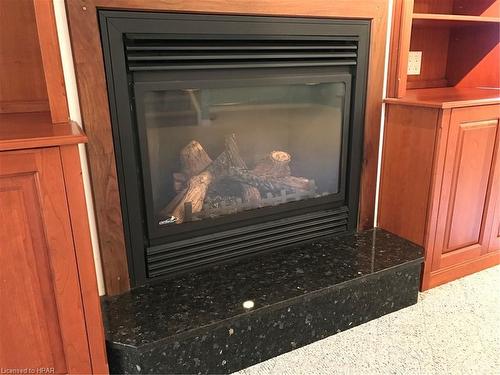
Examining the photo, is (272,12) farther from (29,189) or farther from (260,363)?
(260,363)

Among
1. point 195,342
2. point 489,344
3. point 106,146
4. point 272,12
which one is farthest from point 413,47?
point 195,342

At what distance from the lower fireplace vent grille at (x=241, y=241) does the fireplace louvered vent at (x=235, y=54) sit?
646mm

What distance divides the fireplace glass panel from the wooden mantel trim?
15 centimetres

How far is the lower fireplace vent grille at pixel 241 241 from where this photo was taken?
1.55 m

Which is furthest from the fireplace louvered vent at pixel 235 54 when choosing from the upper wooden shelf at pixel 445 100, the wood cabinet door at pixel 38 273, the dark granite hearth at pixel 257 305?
the dark granite hearth at pixel 257 305

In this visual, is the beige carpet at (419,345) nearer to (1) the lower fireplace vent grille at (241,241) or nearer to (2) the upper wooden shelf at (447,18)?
(1) the lower fireplace vent grille at (241,241)

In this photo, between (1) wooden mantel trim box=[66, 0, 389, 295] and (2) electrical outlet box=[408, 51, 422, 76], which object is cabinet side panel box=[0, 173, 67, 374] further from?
(2) electrical outlet box=[408, 51, 422, 76]

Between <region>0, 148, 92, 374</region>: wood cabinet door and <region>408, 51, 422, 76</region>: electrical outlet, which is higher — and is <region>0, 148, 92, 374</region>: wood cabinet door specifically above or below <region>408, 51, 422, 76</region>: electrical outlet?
below

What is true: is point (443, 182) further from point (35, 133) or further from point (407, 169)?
point (35, 133)

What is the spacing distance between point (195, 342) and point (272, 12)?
3.83 feet

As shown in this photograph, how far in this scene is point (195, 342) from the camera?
4.34 feet

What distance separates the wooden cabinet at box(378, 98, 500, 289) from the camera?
1.71m

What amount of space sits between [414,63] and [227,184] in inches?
53.6

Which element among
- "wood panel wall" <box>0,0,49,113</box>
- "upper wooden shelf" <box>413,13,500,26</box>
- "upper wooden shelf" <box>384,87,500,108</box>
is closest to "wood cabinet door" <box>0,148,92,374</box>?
"wood panel wall" <box>0,0,49,113</box>
